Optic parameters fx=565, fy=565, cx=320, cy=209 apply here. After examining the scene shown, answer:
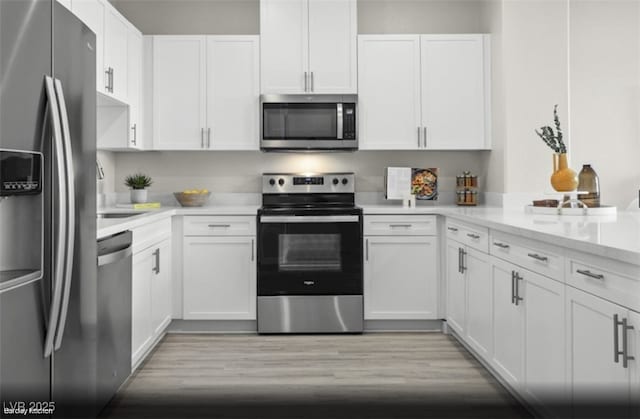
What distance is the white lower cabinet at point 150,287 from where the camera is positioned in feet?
9.98

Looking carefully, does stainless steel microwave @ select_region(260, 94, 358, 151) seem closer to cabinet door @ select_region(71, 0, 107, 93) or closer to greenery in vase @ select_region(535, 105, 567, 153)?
cabinet door @ select_region(71, 0, 107, 93)

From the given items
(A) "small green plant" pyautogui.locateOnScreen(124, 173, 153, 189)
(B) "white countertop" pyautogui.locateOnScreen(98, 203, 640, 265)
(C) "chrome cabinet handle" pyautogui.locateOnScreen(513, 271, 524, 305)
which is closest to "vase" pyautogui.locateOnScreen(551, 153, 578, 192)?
(B) "white countertop" pyautogui.locateOnScreen(98, 203, 640, 265)

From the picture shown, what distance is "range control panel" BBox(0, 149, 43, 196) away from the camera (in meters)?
1.49

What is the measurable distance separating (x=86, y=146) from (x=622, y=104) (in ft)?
12.5

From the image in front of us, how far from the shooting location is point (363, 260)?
13.2ft

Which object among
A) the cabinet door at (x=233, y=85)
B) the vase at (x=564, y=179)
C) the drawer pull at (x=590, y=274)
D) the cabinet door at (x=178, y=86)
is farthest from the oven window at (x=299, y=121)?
the drawer pull at (x=590, y=274)

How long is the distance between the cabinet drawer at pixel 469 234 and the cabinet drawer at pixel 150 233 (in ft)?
6.13

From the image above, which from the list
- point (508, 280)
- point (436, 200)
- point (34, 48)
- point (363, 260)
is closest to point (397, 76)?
point (436, 200)

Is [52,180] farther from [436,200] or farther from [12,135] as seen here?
[436,200]

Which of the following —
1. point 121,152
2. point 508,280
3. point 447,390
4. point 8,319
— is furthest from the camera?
point 121,152

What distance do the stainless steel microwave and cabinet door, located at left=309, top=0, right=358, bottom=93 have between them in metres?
0.11

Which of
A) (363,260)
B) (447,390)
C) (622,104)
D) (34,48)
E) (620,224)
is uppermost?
(622,104)

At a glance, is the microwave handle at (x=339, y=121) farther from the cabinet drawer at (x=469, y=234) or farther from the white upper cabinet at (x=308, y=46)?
the cabinet drawer at (x=469, y=234)

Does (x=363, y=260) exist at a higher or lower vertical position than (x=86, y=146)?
lower
